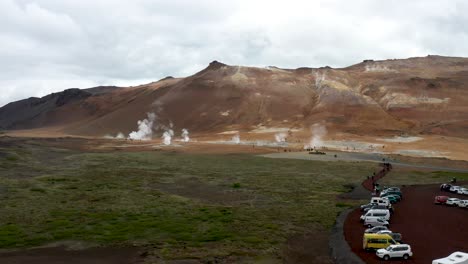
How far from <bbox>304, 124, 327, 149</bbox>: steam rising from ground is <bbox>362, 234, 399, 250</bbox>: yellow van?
107 m

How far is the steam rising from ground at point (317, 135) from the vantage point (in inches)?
5736

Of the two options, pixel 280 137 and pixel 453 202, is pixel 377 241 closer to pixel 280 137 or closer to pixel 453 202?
pixel 453 202

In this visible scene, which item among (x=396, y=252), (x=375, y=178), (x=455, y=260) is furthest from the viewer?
(x=375, y=178)

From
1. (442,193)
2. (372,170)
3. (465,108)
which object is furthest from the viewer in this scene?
(465,108)

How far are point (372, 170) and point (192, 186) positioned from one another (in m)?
39.7

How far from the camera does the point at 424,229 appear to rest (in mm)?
42281

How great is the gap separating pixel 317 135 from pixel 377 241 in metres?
137

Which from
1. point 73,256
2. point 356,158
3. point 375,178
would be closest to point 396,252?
point 73,256

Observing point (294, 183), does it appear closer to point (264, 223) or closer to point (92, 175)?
point (264, 223)

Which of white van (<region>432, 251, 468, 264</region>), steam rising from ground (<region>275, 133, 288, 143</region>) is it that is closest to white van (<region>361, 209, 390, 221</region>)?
white van (<region>432, 251, 468, 264</region>)

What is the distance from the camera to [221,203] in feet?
181

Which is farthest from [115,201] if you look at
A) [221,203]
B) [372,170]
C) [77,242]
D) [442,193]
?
[372,170]

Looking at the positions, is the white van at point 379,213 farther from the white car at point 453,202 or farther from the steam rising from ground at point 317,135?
the steam rising from ground at point 317,135

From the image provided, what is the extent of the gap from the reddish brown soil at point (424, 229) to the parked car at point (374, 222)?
25.6 inches
